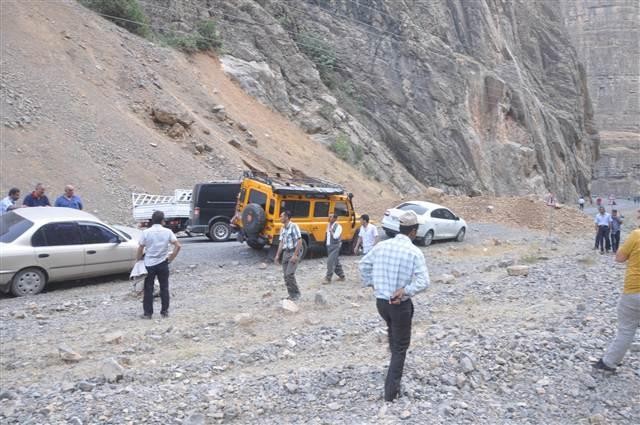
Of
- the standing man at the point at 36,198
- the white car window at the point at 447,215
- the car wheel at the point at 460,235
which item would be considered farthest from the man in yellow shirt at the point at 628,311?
the car wheel at the point at 460,235

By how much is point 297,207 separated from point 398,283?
8.95 meters

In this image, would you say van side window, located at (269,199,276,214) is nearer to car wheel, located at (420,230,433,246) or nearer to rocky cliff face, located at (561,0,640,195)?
car wheel, located at (420,230,433,246)

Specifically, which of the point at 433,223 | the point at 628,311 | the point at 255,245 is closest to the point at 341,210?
the point at 255,245

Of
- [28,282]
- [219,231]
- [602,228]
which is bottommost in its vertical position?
[28,282]

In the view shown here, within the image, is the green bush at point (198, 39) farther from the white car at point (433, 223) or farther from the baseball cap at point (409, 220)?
the baseball cap at point (409, 220)

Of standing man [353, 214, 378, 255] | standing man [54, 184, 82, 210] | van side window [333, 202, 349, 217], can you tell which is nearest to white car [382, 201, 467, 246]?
van side window [333, 202, 349, 217]

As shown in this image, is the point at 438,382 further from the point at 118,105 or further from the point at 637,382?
the point at 118,105

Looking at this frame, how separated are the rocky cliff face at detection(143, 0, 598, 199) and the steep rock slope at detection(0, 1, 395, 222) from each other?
3.14 m

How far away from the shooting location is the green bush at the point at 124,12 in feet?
95.5

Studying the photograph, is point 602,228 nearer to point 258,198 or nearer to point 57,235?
point 258,198

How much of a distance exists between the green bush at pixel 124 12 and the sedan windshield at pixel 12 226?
21926 millimetres

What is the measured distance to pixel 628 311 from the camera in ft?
18.1

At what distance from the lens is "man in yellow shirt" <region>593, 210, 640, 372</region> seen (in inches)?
215

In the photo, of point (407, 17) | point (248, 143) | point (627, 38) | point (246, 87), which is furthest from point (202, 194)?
point (627, 38)
